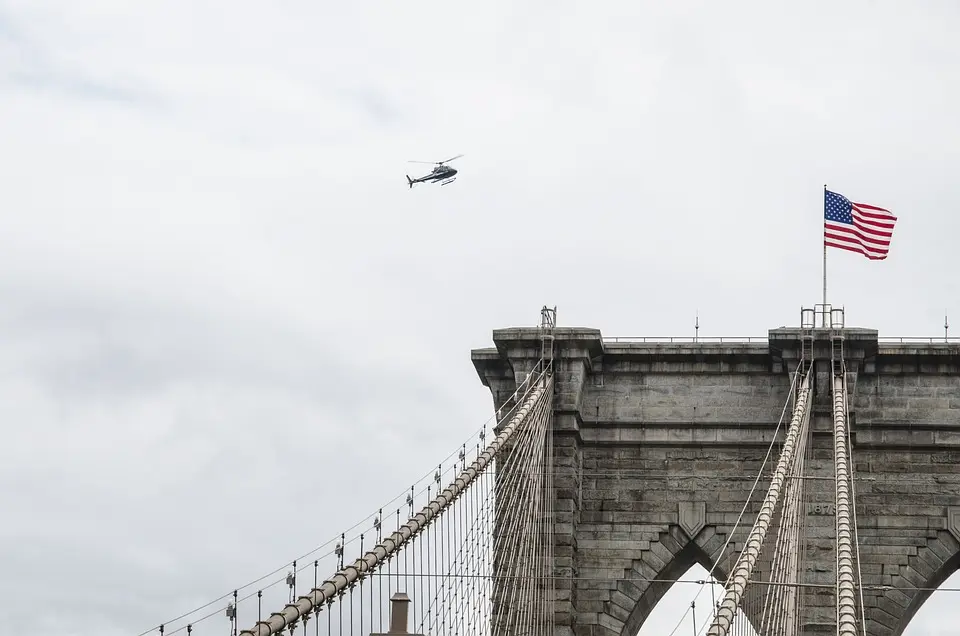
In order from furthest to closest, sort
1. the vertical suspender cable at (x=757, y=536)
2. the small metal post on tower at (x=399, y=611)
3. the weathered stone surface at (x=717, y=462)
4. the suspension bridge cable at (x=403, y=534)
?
the weathered stone surface at (x=717, y=462) < the vertical suspender cable at (x=757, y=536) < the small metal post on tower at (x=399, y=611) < the suspension bridge cable at (x=403, y=534)

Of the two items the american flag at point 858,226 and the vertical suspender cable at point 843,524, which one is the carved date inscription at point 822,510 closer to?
the vertical suspender cable at point 843,524

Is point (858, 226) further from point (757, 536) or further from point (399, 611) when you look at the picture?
point (399, 611)

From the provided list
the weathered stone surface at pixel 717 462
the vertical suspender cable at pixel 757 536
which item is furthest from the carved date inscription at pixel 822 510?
the vertical suspender cable at pixel 757 536

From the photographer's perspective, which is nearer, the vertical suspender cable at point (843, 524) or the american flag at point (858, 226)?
the vertical suspender cable at point (843, 524)

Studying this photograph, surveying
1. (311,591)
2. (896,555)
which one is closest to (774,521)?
(896,555)

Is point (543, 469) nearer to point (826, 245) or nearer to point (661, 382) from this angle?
point (661, 382)

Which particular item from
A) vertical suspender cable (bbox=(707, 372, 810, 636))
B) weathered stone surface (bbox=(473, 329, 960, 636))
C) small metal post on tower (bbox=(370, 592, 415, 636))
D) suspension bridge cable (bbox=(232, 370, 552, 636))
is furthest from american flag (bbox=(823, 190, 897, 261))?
small metal post on tower (bbox=(370, 592, 415, 636))

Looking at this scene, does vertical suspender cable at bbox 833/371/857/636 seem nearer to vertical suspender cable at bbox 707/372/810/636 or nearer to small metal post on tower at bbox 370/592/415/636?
vertical suspender cable at bbox 707/372/810/636
